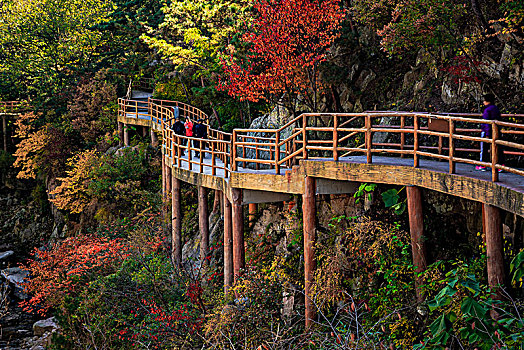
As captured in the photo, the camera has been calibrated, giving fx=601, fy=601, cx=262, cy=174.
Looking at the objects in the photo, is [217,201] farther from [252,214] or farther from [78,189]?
[78,189]

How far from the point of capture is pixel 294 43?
1833 centimetres

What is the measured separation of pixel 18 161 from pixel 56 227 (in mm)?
5734

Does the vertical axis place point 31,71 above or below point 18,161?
above

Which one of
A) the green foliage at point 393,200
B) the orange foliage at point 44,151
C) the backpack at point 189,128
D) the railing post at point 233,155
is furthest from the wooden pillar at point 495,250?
the orange foliage at point 44,151

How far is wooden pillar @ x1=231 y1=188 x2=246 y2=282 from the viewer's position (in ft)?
48.4

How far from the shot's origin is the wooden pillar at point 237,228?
14.7 metres

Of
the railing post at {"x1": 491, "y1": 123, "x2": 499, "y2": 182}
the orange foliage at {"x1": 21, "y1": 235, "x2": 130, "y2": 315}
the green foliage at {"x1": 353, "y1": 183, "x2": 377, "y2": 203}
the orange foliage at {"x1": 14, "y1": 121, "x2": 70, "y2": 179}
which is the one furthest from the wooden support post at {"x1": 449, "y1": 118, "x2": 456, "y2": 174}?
the orange foliage at {"x1": 14, "y1": 121, "x2": 70, "y2": 179}

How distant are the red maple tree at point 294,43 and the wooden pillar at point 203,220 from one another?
385 centimetres

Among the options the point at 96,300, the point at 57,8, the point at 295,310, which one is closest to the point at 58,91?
the point at 57,8

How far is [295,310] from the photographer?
1375cm

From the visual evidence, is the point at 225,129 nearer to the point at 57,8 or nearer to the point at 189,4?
the point at 189,4

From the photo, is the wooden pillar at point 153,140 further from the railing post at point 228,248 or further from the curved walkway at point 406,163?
the railing post at point 228,248

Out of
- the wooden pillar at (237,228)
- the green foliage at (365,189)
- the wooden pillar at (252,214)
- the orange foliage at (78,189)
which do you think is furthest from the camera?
the orange foliage at (78,189)

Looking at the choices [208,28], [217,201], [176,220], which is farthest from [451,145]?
[208,28]
